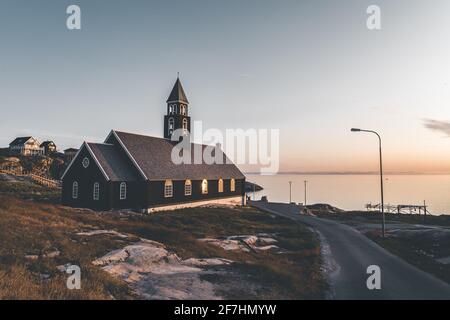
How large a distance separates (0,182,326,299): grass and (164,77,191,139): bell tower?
68.5 feet

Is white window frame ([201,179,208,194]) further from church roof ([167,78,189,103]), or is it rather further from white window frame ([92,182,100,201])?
white window frame ([92,182,100,201])

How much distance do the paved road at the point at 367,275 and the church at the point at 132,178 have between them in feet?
73.0

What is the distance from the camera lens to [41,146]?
132250 millimetres

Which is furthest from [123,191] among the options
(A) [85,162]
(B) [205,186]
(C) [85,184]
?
(B) [205,186]

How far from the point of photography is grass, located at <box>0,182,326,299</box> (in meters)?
12.1

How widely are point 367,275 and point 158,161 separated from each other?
3120cm

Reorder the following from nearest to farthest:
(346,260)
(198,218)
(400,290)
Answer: (400,290), (346,260), (198,218)

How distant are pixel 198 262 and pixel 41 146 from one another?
14348 cm

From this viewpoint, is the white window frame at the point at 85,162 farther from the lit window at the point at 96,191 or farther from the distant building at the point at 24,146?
the distant building at the point at 24,146

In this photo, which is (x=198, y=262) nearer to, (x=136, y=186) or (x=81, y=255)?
(x=81, y=255)

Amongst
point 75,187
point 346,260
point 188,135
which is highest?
point 188,135

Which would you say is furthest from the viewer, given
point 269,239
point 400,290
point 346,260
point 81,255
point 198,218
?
point 198,218

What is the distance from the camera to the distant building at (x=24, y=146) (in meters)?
120
